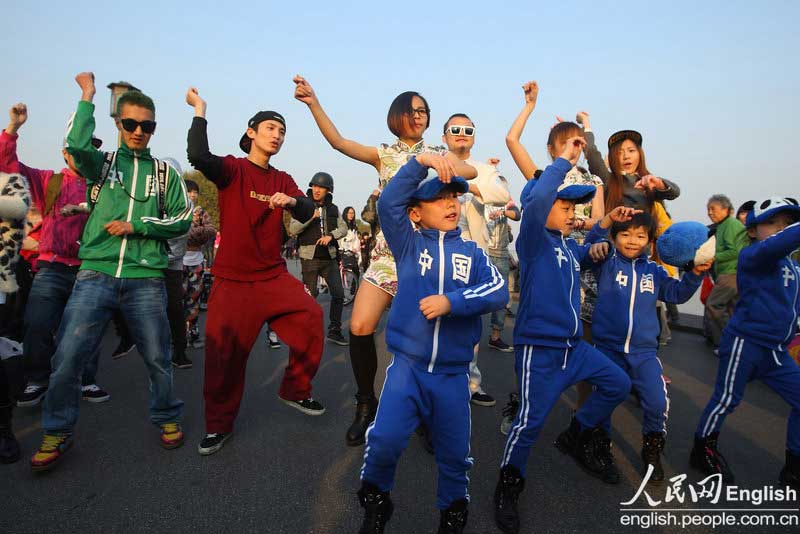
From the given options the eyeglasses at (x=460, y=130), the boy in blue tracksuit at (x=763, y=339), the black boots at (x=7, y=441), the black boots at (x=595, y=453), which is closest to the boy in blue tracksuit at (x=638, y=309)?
the black boots at (x=595, y=453)

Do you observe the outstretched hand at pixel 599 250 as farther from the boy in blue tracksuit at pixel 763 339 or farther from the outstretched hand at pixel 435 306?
the outstretched hand at pixel 435 306

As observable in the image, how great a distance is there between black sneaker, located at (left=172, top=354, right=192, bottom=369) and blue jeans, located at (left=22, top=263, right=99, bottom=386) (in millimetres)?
1337

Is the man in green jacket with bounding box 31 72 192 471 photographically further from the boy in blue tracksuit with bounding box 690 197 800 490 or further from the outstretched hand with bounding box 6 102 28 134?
the boy in blue tracksuit with bounding box 690 197 800 490

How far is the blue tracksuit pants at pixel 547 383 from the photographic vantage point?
2453mm

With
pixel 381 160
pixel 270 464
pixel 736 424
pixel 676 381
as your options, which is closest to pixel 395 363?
pixel 270 464

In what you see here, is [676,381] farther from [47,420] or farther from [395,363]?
[47,420]

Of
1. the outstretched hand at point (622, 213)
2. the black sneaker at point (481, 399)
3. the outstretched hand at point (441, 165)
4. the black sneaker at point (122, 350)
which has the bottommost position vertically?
the black sneaker at point (122, 350)

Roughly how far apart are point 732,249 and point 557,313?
18.8 ft

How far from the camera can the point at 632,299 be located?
308 centimetres

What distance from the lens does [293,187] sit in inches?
143

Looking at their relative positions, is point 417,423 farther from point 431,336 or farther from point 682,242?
point 682,242

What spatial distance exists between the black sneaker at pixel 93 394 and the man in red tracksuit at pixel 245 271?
1.59 metres

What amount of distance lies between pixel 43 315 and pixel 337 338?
12.1 ft

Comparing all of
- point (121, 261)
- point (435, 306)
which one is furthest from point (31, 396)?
point (435, 306)
